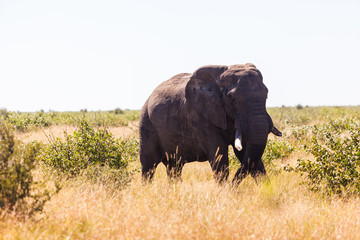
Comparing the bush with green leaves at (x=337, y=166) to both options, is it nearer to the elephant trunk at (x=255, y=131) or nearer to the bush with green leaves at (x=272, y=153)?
the elephant trunk at (x=255, y=131)

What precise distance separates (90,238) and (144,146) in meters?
4.05

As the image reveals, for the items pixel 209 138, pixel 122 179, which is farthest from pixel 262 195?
pixel 122 179

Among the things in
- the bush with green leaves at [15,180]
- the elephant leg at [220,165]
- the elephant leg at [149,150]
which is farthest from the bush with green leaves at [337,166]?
the bush with green leaves at [15,180]

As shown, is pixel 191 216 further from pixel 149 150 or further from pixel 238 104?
pixel 149 150

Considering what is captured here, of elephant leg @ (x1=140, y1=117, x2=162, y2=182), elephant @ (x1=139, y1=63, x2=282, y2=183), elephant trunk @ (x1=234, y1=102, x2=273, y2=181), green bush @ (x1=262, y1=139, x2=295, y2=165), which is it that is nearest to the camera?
A: elephant trunk @ (x1=234, y1=102, x2=273, y2=181)

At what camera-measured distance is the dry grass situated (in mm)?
4113

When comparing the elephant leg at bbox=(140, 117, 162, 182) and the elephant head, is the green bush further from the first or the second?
the elephant head

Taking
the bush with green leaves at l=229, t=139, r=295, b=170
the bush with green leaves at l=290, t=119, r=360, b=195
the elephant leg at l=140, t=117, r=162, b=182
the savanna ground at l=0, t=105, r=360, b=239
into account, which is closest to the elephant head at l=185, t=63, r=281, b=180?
the savanna ground at l=0, t=105, r=360, b=239

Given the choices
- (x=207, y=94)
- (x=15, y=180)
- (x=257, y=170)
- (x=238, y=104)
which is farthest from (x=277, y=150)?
(x=15, y=180)

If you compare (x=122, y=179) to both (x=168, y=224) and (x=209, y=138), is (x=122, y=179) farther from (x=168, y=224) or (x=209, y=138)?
(x=168, y=224)

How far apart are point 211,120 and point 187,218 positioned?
2.43m

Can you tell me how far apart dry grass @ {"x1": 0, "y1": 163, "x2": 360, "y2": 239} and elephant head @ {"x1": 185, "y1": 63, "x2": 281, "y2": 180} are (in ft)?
2.57

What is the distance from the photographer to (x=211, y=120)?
6.58m

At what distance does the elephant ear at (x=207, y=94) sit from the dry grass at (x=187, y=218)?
125cm
